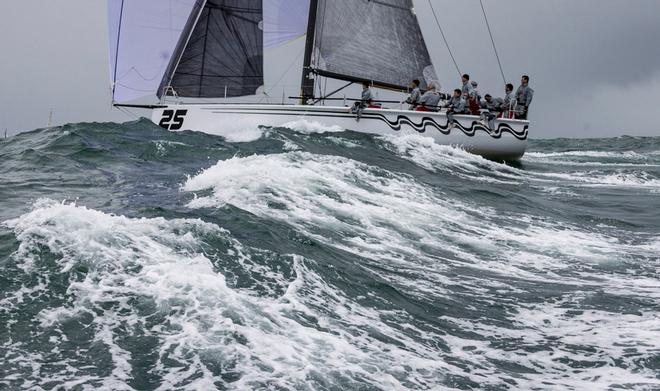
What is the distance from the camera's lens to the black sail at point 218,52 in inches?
837

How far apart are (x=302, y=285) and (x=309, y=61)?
50.8 ft

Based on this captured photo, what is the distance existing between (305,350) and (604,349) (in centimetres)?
283

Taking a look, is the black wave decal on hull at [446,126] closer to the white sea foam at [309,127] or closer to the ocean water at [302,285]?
the white sea foam at [309,127]

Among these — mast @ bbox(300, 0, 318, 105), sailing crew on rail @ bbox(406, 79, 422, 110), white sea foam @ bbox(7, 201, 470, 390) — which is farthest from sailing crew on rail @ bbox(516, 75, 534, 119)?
white sea foam @ bbox(7, 201, 470, 390)

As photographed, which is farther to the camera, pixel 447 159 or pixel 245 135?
pixel 447 159

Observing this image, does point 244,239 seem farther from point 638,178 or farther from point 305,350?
point 638,178

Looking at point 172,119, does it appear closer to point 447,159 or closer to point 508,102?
point 447,159

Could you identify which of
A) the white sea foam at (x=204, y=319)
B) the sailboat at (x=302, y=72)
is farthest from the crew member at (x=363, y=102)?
the white sea foam at (x=204, y=319)

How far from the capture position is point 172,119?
20.9 metres

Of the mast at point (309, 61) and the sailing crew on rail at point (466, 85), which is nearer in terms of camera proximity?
the mast at point (309, 61)

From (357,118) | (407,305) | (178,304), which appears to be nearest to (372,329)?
(407,305)

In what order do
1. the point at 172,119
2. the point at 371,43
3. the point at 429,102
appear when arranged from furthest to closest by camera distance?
the point at 371,43, the point at 429,102, the point at 172,119

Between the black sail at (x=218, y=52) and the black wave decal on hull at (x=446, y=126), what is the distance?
12.4 ft

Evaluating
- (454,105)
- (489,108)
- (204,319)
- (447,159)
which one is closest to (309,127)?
(447,159)
